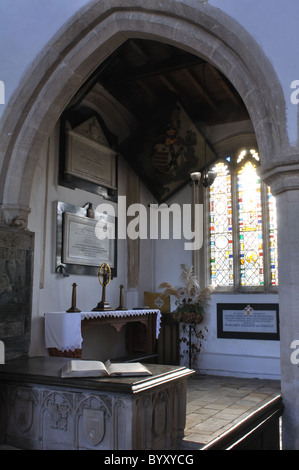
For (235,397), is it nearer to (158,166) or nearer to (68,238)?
(68,238)

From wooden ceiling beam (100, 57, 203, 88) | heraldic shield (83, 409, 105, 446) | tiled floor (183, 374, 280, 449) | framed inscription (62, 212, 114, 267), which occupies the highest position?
wooden ceiling beam (100, 57, 203, 88)

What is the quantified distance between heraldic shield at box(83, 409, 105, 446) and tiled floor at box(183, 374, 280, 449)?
1.93 ft

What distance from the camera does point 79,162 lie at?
6.04 m

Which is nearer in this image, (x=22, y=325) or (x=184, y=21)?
(x=184, y=21)

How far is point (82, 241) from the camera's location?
6.00 metres

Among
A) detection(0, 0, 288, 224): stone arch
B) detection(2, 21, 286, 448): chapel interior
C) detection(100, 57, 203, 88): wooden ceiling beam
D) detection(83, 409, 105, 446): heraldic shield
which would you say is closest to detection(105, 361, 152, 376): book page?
detection(83, 409, 105, 446): heraldic shield

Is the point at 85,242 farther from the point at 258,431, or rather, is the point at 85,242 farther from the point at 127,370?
the point at 258,431

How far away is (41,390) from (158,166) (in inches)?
177

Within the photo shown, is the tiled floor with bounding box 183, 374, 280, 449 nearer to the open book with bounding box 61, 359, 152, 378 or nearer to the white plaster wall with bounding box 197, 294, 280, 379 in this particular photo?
the white plaster wall with bounding box 197, 294, 280, 379

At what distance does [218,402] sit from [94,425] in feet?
6.91

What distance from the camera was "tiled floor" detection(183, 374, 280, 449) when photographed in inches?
125

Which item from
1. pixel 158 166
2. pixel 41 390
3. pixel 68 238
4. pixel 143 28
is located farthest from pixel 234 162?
pixel 41 390

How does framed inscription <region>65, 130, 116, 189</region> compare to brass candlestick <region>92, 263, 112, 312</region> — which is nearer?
brass candlestick <region>92, 263, 112, 312</region>

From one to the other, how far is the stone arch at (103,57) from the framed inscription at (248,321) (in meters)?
3.66
